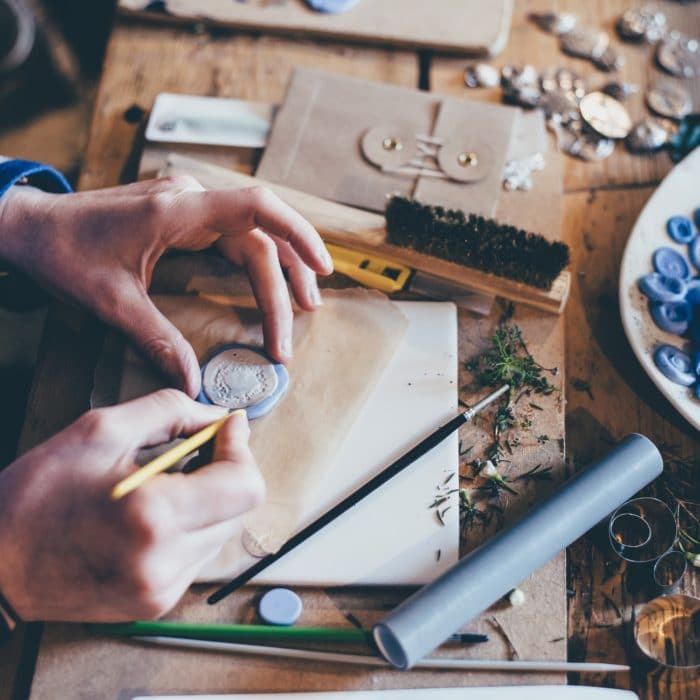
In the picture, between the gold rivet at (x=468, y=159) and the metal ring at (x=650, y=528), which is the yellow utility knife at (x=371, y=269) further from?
the metal ring at (x=650, y=528)

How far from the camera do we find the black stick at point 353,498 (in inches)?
34.1

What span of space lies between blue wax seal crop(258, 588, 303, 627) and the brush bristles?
1.56ft

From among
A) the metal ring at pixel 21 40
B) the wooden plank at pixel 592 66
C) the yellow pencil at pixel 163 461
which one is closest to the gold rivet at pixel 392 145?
the wooden plank at pixel 592 66

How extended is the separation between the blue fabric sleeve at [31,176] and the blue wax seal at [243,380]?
339 millimetres

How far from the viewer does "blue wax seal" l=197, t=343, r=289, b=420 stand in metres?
0.95

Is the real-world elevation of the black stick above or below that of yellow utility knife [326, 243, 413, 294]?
below

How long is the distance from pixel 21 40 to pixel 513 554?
183 cm

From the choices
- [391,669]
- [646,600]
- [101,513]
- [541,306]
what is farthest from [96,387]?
[646,600]

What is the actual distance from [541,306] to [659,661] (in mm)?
451

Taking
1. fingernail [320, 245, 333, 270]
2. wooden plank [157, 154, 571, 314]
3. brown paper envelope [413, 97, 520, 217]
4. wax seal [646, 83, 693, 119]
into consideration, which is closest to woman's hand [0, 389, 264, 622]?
fingernail [320, 245, 333, 270]

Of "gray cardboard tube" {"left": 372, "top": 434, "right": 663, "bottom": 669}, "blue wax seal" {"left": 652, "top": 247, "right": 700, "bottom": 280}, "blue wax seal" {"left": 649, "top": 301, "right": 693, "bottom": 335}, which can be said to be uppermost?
"blue wax seal" {"left": 652, "top": 247, "right": 700, "bottom": 280}

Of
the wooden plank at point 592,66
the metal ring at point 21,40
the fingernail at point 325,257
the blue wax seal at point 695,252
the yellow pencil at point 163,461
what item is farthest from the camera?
the metal ring at point 21,40

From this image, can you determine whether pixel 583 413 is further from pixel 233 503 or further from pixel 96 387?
pixel 96 387

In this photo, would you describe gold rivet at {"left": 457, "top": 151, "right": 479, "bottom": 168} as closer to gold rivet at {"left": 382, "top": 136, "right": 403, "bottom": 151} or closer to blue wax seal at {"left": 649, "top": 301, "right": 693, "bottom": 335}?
gold rivet at {"left": 382, "top": 136, "right": 403, "bottom": 151}
